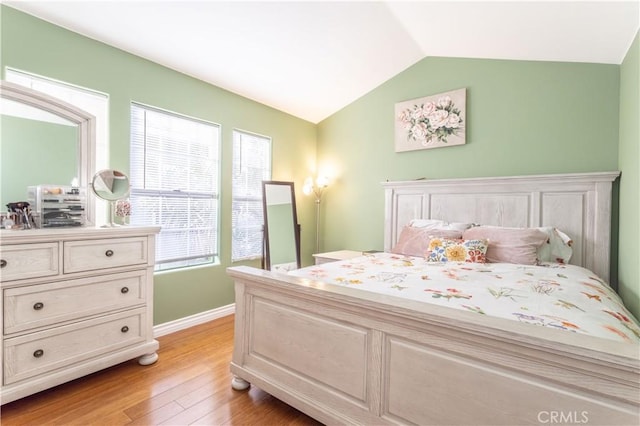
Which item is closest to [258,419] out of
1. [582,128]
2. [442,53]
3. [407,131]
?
[407,131]

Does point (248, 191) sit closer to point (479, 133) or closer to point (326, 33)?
point (326, 33)

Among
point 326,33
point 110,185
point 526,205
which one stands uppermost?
point 326,33

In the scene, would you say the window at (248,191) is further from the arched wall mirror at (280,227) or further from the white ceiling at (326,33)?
the white ceiling at (326,33)

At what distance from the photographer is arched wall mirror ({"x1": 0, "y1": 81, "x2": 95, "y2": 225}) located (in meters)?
1.94

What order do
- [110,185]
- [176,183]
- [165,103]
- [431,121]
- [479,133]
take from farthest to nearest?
[431,121], [479,133], [176,183], [165,103], [110,185]

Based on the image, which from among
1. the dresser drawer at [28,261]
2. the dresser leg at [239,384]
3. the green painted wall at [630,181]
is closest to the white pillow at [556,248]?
the green painted wall at [630,181]

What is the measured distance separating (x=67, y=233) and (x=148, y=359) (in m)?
1.03

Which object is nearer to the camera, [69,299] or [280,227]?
[69,299]

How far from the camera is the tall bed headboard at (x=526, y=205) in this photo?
253cm

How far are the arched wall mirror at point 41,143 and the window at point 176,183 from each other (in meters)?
0.40

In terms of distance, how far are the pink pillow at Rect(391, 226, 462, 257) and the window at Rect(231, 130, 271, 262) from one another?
1.66m

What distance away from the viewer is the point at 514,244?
2436mm

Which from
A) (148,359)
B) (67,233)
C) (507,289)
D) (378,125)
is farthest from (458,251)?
(67,233)

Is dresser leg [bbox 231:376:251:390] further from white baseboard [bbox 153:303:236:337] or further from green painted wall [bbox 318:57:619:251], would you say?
green painted wall [bbox 318:57:619:251]
